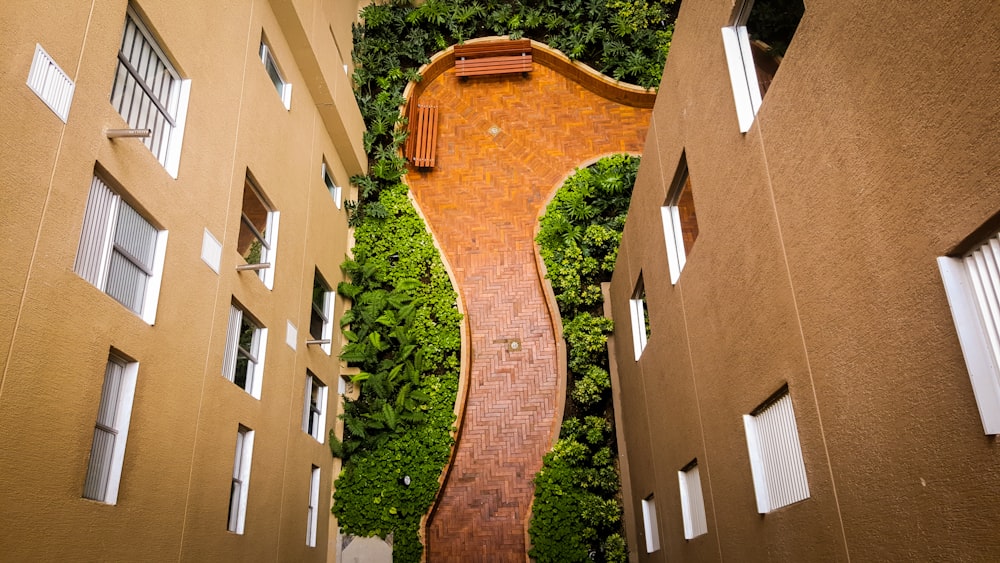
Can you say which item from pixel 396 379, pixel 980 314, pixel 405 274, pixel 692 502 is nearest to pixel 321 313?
pixel 396 379

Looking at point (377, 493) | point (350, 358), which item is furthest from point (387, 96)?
point (377, 493)

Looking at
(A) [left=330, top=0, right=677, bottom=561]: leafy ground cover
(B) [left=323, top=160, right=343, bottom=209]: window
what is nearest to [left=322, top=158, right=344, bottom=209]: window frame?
(B) [left=323, top=160, right=343, bottom=209]: window

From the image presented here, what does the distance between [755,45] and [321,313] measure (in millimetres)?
9726

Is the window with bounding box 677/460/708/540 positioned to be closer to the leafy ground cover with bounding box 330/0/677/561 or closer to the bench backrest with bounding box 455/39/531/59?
the leafy ground cover with bounding box 330/0/677/561

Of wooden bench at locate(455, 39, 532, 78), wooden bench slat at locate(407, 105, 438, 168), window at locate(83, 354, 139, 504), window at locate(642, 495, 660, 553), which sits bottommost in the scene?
window at locate(642, 495, 660, 553)

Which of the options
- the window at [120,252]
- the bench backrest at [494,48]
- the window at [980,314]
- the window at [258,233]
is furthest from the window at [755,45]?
the bench backrest at [494,48]

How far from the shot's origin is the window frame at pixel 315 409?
1182 centimetres

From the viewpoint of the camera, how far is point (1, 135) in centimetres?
489

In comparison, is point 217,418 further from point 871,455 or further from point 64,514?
point 871,455

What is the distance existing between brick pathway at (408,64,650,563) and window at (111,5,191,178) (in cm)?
785

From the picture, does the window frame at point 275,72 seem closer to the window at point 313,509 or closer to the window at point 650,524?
the window at point 313,509

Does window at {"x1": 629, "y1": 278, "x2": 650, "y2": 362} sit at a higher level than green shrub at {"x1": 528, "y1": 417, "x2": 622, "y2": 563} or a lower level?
higher

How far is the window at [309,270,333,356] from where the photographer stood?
12543mm

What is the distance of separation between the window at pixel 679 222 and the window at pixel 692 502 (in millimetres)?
2417
